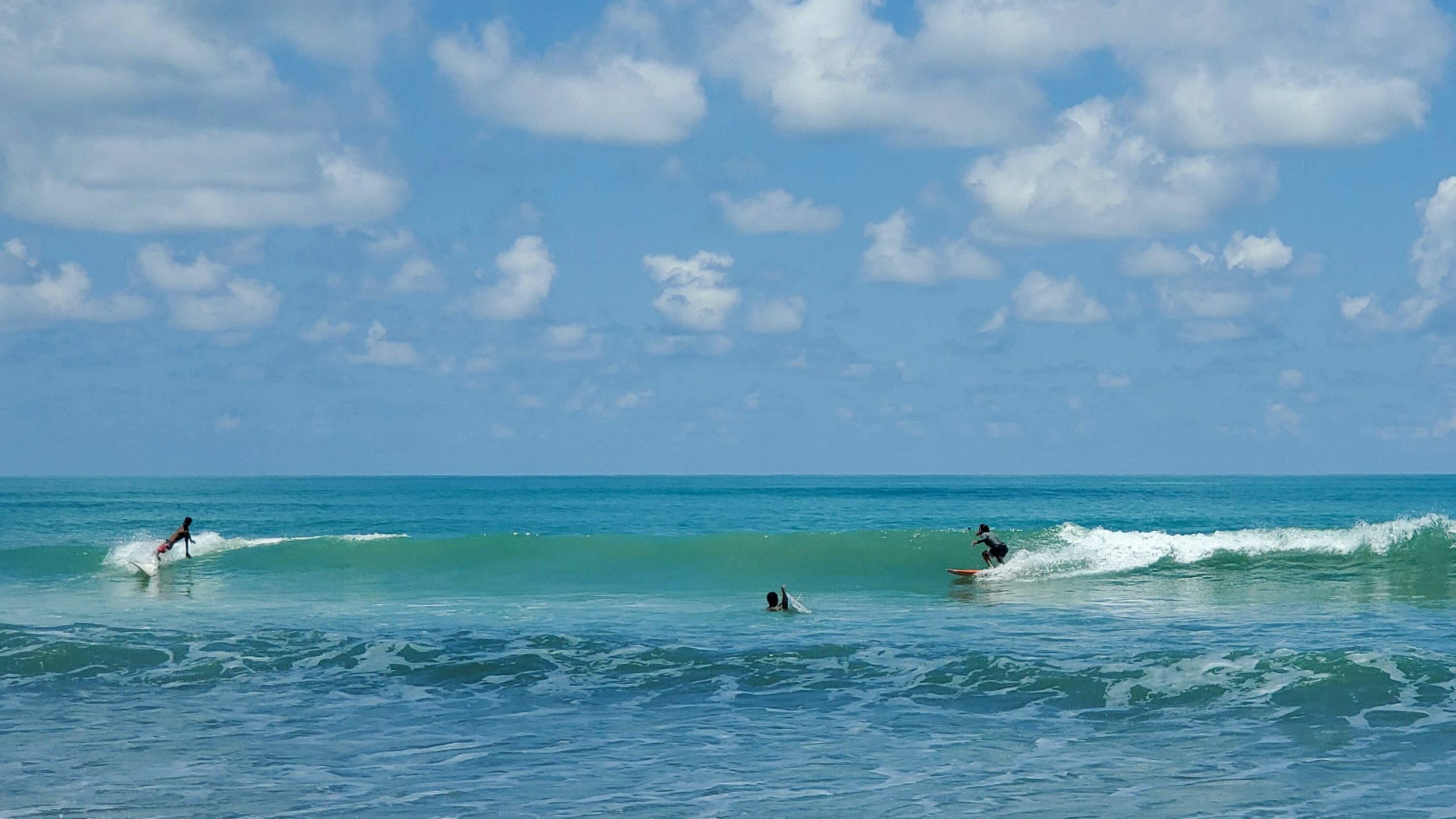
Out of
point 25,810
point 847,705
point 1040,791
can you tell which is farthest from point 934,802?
point 25,810

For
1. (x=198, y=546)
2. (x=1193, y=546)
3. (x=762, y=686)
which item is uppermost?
(x=1193, y=546)

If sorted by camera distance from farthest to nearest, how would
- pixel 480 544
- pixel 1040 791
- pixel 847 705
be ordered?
1. pixel 480 544
2. pixel 847 705
3. pixel 1040 791

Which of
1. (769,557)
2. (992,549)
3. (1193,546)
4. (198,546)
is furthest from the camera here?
(198,546)

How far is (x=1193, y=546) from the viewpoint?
3694 cm

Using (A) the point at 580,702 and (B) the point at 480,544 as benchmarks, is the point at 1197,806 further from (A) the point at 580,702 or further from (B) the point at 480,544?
(B) the point at 480,544

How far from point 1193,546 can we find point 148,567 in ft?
99.3

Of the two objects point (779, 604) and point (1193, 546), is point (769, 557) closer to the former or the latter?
point (1193, 546)

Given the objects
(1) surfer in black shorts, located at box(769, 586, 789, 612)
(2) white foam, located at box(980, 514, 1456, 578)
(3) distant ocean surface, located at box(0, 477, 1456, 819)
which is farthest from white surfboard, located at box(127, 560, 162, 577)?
(2) white foam, located at box(980, 514, 1456, 578)

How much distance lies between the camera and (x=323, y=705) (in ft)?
52.5

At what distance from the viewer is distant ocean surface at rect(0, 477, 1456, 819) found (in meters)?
11.8

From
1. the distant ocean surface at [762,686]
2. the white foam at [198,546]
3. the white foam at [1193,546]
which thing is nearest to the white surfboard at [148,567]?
the white foam at [198,546]

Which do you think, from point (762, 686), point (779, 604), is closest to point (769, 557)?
point (779, 604)

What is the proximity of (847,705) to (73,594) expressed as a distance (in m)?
23.2

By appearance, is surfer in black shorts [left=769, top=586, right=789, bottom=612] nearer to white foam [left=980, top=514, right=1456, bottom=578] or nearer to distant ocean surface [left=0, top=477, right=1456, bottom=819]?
distant ocean surface [left=0, top=477, right=1456, bottom=819]
